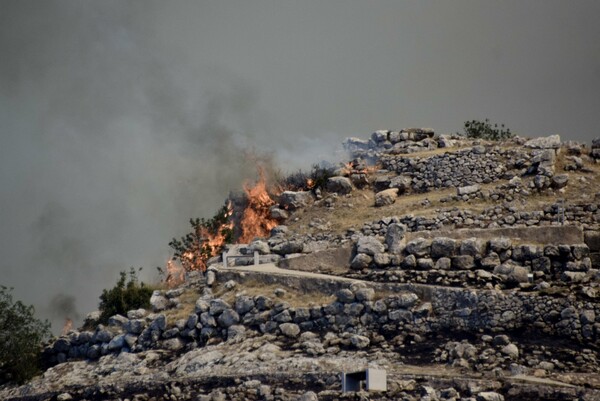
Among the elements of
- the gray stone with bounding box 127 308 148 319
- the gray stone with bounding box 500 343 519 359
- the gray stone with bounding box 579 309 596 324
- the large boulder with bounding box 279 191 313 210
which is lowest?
the gray stone with bounding box 500 343 519 359

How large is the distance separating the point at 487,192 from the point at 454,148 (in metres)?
7.89

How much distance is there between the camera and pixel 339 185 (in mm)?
64188

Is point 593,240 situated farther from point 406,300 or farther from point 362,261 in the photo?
point 362,261

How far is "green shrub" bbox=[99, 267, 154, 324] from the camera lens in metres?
57.8

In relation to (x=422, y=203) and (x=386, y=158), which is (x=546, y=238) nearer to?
(x=422, y=203)

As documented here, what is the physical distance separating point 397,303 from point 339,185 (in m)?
17.4

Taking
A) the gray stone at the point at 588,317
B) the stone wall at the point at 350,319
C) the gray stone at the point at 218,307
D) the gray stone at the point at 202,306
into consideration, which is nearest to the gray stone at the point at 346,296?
the stone wall at the point at 350,319

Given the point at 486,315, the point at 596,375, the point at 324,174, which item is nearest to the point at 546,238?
the point at 486,315

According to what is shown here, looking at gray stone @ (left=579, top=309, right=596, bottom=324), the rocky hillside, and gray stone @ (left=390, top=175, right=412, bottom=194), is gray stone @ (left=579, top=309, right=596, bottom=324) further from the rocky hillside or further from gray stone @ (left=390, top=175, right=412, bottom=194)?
gray stone @ (left=390, top=175, right=412, bottom=194)

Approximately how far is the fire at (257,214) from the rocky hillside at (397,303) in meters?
1.06

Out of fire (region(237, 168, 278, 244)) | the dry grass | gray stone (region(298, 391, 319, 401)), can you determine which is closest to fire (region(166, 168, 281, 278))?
fire (region(237, 168, 278, 244))

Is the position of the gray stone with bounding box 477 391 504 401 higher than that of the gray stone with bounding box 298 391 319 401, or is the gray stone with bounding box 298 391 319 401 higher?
the gray stone with bounding box 298 391 319 401

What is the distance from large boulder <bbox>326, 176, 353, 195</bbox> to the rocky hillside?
8 cm

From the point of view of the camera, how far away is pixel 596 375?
4119cm
